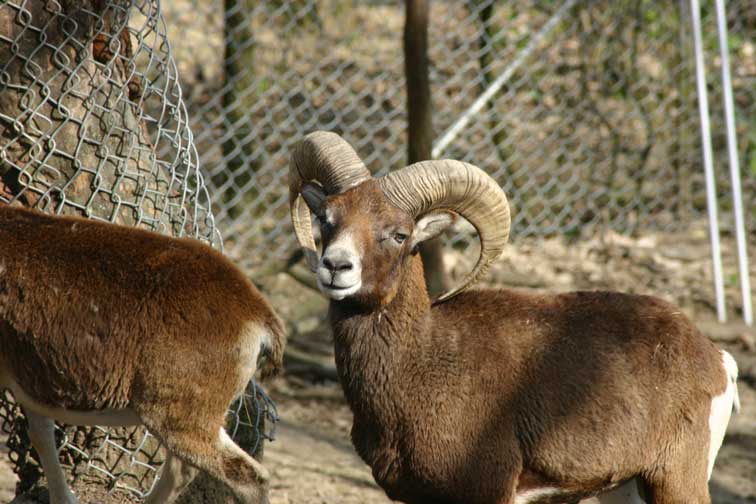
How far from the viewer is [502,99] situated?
10148 millimetres

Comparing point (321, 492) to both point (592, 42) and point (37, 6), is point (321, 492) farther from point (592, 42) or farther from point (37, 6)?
point (592, 42)

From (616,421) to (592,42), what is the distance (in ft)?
20.6

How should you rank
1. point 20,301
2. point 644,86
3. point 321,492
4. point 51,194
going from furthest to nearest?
point 644,86 < point 321,492 < point 51,194 < point 20,301

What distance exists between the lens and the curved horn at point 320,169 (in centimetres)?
514

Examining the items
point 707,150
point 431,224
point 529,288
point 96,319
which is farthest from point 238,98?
point 96,319

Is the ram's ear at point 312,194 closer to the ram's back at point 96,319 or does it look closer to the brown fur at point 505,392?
the brown fur at point 505,392

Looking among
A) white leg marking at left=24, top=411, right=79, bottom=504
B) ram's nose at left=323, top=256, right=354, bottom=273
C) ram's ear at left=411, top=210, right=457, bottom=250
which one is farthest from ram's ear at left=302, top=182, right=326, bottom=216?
white leg marking at left=24, top=411, right=79, bottom=504

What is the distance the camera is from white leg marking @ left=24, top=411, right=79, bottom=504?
477 centimetres

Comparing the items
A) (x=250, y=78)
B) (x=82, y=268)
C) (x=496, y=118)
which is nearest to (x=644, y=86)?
(x=496, y=118)

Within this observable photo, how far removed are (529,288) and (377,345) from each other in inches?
211

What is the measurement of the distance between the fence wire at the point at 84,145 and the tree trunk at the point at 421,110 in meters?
2.17

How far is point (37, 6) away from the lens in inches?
201

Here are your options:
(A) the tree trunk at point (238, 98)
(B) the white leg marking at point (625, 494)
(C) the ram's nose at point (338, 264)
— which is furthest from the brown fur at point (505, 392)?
(A) the tree trunk at point (238, 98)

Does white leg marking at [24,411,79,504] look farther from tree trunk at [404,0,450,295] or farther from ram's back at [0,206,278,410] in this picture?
tree trunk at [404,0,450,295]
